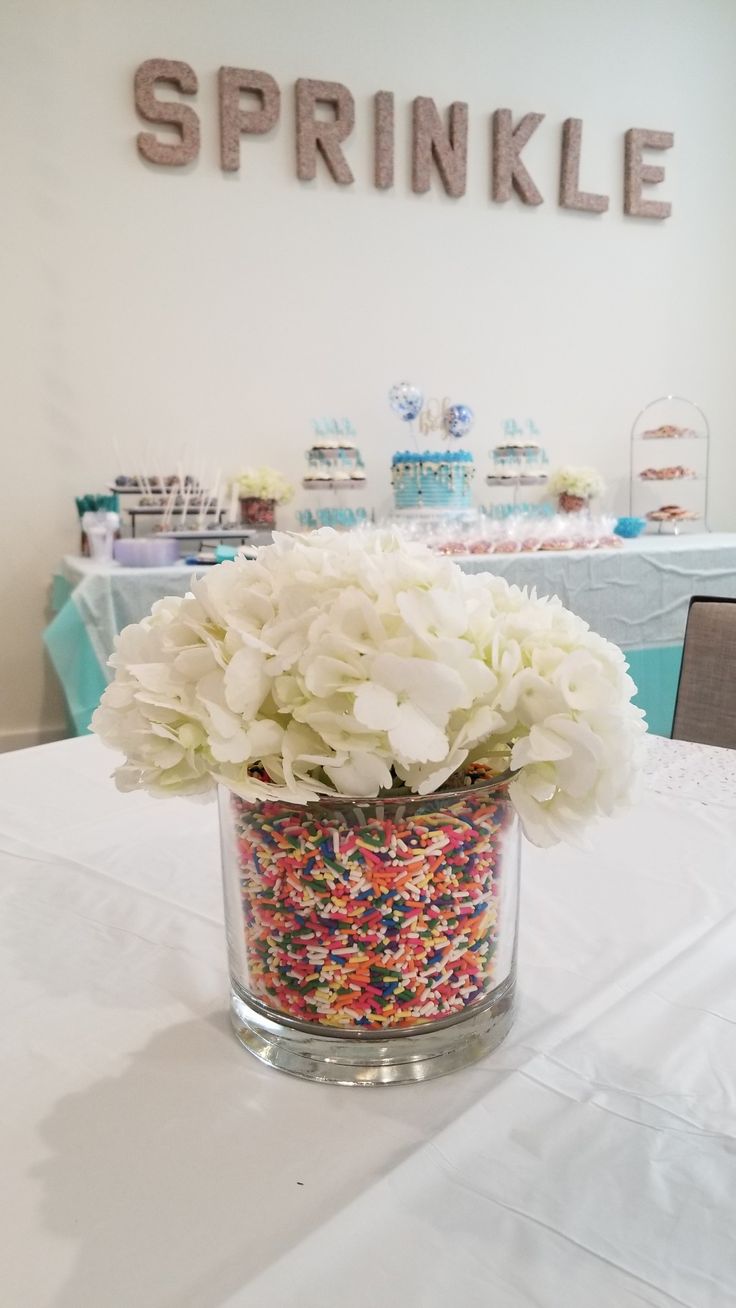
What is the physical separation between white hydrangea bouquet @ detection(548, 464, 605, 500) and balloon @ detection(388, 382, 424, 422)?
0.69 meters

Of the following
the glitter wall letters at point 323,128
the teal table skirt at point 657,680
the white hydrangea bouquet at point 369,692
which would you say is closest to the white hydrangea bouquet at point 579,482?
the teal table skirt at point 657,680

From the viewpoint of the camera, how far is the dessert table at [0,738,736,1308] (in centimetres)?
36

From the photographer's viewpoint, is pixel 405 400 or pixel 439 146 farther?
pixel 439 146

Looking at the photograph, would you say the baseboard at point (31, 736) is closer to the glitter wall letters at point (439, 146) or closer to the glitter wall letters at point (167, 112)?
the glitter wall letters at point (167, 112)

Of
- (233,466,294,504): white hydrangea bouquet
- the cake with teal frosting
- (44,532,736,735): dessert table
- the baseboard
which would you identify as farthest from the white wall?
(44,532,736,735): dessert table

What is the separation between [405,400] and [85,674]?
4.45 feet

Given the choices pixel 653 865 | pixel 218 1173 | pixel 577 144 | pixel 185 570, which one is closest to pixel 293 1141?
pixel 218 1173

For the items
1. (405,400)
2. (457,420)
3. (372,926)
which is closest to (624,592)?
(457,420)

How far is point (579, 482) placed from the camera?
11.2ft

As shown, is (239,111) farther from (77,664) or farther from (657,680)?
(657,680)

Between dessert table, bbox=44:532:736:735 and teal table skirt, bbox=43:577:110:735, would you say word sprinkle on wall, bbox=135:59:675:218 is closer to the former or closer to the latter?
dessert table, bbox=44:532:736:735

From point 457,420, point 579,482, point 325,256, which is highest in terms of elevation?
point 325,256

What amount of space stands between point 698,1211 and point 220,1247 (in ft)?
0.63

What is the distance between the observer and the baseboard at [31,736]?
300 centimetres
